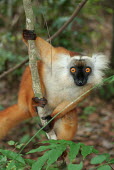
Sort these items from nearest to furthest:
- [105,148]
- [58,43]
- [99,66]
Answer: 1. [99,66]
2. [105,148]
3. [58,43]

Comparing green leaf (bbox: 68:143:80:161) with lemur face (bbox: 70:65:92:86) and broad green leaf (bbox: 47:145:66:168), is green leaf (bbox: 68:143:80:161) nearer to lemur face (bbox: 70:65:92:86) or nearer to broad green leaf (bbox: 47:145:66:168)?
broad green leaf (bbox: 47:145:66:168)

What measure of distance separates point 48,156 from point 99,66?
3207 mm

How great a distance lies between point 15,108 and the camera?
5.03 m

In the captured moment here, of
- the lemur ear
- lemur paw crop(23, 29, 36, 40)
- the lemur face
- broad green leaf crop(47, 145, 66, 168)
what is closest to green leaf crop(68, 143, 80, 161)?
broad green leaf crop(47, 145, 66, 168)

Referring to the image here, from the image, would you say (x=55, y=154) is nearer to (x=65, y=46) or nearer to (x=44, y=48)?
(x=44, y=48)

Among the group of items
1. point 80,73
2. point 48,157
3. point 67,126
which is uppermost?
point 80,73

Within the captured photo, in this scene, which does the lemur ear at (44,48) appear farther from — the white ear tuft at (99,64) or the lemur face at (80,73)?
the white ear tuft at (99,64)

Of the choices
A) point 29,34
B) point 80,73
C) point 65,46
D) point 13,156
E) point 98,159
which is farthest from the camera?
point 65,46

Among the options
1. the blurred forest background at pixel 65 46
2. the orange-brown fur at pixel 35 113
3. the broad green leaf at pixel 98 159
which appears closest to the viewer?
the broad green leaf at pixel 98 159

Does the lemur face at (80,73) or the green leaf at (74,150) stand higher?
the lemur face at (80,73)

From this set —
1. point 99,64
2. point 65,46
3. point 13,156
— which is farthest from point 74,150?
point 65,46

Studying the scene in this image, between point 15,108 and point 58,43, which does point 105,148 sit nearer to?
point 15,108

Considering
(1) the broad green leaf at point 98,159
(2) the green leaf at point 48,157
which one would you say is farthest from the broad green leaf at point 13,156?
(1) the broad green leaf at point 98,159

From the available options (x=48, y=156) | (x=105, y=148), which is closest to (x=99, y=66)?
(x=105, y=148)
